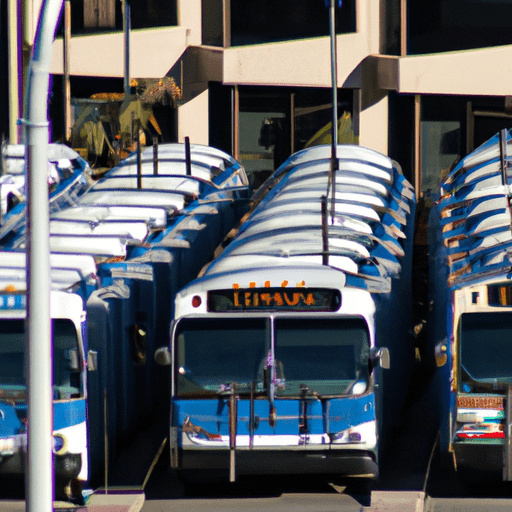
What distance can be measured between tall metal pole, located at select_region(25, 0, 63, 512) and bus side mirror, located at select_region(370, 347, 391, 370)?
4.51 meters

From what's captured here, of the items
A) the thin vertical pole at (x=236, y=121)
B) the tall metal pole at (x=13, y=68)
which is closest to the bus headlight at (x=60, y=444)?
the tall metal pole at (x=13, y=68)

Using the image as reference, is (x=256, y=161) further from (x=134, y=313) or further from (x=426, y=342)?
(x=134, y=313)

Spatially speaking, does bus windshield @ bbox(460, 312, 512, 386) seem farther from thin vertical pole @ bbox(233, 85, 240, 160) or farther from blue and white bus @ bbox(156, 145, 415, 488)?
thin vertical pole @ bbox(233, 85, 240, 160)

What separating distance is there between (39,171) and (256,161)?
23623 mm

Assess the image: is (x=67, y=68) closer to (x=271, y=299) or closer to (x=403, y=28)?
(x=403, y=28)

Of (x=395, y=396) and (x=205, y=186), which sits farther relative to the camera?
(x=205, y=186)

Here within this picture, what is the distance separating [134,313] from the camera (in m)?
15.1

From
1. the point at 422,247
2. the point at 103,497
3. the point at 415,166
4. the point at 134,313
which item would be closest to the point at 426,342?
the point at 422,247

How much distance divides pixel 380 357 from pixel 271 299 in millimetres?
1271

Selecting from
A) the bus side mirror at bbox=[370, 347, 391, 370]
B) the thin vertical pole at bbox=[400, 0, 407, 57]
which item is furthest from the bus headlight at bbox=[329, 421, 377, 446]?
the thin vertical pole at bbox=[400, 0, 407, 57]

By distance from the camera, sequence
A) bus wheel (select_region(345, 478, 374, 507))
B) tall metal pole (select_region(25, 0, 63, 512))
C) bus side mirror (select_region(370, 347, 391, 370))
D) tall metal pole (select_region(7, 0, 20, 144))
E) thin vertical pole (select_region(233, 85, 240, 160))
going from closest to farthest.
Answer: tall metal pole (select_region(25, 0, 63, 512))
bus side mirror (select_region(370, 347, 391, 370))
bus wheel (select_region(345, 478, 374, 507))
tall metal pole (select_region(7, 0, 20, 144))
thin vertical pole (select_region(233, 85, 240, 160))

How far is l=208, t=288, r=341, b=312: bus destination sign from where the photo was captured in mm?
12766

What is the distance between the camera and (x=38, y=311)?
880 cm

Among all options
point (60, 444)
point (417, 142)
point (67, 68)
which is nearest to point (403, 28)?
point (417, 142)
